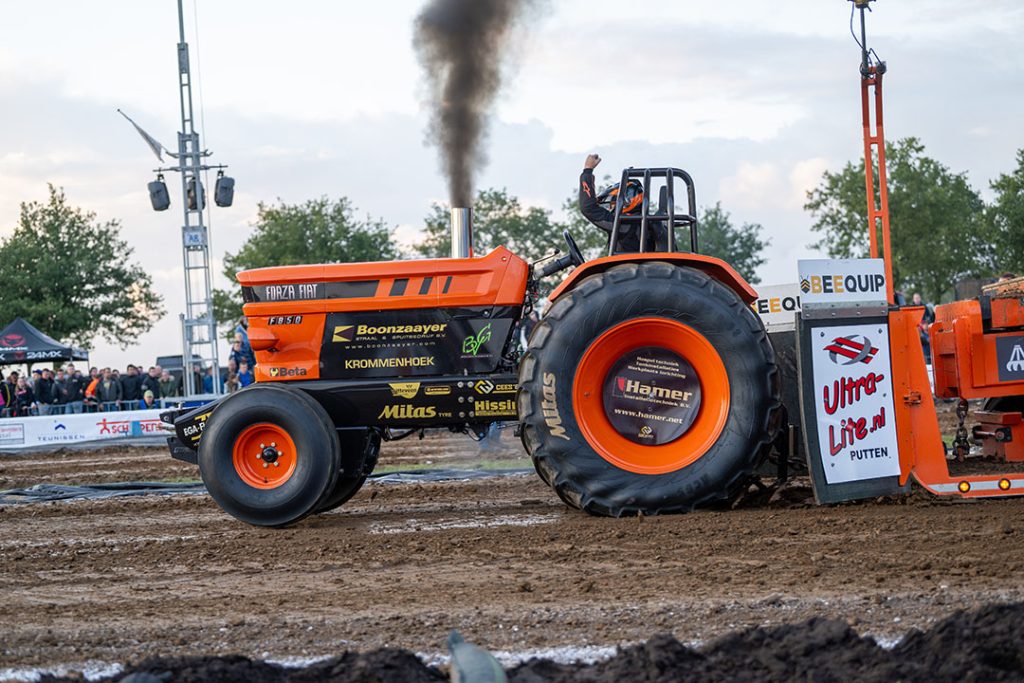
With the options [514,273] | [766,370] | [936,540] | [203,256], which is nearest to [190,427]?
[514,273]

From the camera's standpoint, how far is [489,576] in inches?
235

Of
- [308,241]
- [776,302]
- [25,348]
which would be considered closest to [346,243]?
[308,241]

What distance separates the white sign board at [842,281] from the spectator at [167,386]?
20.0 m

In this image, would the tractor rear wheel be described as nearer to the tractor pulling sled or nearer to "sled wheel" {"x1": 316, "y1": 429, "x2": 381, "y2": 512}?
the tractor pulling sled

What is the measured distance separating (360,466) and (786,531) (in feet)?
9.82

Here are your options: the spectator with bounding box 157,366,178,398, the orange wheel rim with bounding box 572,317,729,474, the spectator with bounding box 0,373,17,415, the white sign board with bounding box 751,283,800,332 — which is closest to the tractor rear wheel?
the orange wheel rim with bounding box 572,317,729,474

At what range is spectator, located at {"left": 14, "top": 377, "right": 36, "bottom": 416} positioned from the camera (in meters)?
23.4

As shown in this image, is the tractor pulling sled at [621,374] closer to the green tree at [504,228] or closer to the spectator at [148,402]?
the spectator at [148,402]

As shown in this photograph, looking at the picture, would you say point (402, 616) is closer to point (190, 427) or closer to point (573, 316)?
point (573, 316)

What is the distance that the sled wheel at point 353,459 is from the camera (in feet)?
26.4

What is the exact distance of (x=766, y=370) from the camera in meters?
7.15

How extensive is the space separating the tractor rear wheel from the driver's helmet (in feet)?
1.91

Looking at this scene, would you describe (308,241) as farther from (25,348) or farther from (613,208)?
(613,208)

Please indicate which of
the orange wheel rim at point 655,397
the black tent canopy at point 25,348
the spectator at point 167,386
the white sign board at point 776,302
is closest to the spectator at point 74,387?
the spectator at point 167,386
